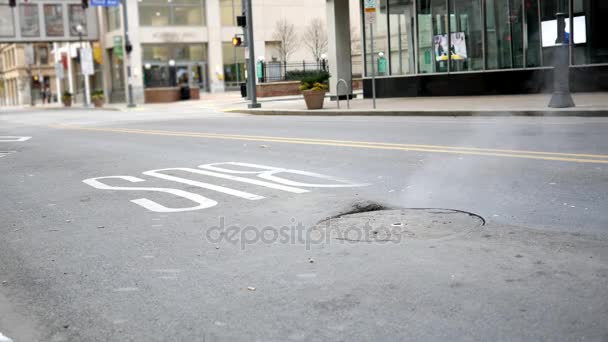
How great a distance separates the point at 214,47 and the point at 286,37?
20.5 ft

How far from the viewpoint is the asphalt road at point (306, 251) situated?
12.8ft

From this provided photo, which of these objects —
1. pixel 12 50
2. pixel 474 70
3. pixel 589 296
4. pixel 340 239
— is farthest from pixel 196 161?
pixel 12 50

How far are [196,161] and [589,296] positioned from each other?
8.13 m

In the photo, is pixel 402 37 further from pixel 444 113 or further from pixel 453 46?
pixel 444 113

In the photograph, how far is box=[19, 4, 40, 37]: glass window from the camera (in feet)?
189

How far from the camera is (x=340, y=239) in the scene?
18.9 ft

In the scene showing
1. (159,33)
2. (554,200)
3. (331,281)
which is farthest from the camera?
(159,33)

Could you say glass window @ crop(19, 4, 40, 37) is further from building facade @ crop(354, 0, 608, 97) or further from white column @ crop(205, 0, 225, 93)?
building facade @ crop(354, 0, 608, 97)

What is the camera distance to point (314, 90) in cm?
2453

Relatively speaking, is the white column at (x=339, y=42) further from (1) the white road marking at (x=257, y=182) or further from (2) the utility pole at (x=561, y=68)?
(1) the white road marking at (x=257, y=182)

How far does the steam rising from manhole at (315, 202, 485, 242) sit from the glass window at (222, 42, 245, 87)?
183 ft

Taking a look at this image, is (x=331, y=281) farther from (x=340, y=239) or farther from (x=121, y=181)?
(x=121, y=181)

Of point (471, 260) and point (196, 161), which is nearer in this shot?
point (471, 260)

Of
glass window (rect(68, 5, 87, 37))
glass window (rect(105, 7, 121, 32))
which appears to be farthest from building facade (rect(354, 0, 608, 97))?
glass window (rect(68, 5, 87, 37))
